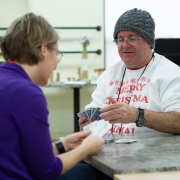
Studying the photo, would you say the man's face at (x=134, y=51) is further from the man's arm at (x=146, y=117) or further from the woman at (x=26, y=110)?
the woman at (x=26, y=110)

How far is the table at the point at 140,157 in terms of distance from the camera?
1.17 m

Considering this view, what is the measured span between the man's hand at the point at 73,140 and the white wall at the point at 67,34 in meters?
3.35

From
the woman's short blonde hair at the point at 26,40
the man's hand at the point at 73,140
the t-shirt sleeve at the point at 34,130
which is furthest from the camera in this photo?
the man's hand at the point at 73,140

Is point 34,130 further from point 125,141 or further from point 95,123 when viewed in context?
point 95,123

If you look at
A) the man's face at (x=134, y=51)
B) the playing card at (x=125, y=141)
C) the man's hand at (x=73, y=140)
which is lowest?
the playing card at (x=125, y=141)

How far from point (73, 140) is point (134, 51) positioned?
84cm

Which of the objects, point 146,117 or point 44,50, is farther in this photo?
point 146,117

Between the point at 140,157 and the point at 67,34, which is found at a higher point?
the point at 67,34

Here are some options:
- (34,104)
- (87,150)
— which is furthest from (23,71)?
(87,150)

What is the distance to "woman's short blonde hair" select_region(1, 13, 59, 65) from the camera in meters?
1.24

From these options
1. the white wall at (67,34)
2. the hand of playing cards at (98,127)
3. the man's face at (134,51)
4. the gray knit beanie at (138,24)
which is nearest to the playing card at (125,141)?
the hand of playing cards at (98,127)

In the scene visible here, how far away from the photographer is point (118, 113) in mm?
1705

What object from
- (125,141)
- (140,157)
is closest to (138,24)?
(125,141)

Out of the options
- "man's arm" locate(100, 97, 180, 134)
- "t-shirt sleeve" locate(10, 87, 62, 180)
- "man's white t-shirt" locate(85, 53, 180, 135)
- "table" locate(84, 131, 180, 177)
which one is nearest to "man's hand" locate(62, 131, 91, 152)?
"table" locate(84, 131, 180, 177)
